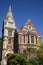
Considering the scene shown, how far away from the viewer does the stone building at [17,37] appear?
52062 millimetres

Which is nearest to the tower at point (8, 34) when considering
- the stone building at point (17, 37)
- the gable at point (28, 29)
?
the stone building at point (17, 37)

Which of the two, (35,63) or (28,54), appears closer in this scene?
(35,63)

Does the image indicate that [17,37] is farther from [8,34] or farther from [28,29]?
[28,29]

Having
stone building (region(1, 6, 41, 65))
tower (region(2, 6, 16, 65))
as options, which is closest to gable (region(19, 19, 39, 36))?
stone building (region(1, 6, 41, 65))

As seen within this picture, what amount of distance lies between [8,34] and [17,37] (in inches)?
111

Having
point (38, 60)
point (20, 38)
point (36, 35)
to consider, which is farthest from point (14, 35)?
point (38, 60)

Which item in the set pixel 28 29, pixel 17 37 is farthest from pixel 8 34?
pixel 28 29

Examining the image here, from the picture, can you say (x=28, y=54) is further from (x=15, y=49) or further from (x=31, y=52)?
(x=15, y=49)

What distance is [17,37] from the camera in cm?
5366

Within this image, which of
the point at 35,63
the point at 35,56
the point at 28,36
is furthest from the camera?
the point at 28,36

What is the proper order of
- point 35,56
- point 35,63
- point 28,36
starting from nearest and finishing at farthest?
1. point 35,63
2. point 35,56
3. point 28,36

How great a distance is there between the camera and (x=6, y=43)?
174 feet

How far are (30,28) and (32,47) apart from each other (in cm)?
593

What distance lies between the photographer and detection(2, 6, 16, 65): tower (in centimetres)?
5226
